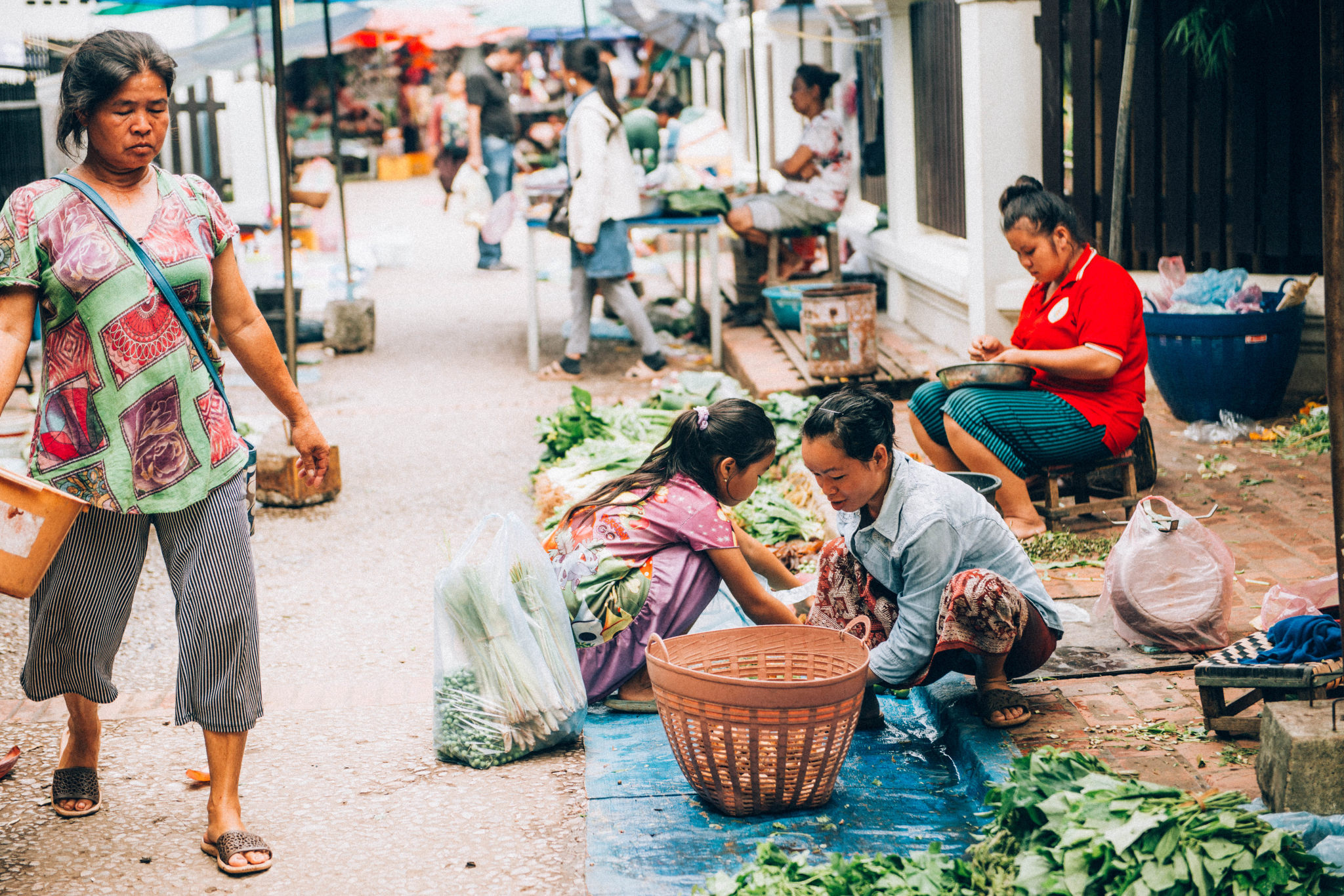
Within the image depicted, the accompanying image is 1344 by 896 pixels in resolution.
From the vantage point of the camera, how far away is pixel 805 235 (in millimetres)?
10375

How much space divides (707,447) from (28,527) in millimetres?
1821

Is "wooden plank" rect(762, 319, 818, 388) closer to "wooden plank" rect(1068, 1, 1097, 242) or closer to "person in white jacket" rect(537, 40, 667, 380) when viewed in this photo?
"person in white jacket" rect(537, 40, 667, 380)

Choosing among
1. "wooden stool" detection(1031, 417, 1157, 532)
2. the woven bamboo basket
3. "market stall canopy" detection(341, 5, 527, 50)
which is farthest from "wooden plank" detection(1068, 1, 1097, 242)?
"market stall canopy" detection(341, 5, 527, 50)

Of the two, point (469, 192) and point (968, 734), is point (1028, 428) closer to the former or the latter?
point (968, 734)

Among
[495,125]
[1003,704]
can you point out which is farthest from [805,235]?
[1003,704]

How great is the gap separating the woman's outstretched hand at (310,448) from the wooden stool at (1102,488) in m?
2.83

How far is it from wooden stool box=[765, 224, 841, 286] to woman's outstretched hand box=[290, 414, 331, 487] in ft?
23.1

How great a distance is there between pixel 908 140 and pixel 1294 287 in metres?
4.29

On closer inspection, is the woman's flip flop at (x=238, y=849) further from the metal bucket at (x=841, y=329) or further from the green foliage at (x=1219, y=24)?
the green foliage at (x=1219, y=24)

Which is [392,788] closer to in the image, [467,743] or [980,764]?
[467,743]

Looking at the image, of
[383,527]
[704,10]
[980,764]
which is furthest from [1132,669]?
[704,10]

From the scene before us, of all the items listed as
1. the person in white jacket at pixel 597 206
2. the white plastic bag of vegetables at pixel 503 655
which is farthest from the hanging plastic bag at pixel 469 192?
the white plastic bag of vegetables at pixel 503 655

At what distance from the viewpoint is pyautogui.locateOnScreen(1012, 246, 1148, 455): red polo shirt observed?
4.74m

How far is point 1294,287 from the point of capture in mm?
6207
